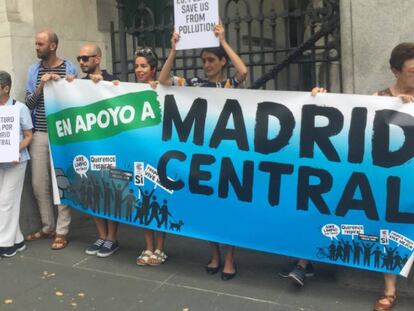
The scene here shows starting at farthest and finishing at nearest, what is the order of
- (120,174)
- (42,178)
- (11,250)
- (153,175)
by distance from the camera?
(42,178) < (11,250) < (120,174) < (153,175)

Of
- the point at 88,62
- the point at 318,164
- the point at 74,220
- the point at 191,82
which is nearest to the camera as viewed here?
the point at 318,164

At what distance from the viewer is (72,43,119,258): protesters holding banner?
4629 millimetres

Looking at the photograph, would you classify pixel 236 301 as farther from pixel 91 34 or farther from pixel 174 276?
pixel 91 34

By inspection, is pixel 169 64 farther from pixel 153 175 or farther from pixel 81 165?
pixel 81 165

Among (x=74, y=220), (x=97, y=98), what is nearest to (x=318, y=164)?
(x=97, y=98)

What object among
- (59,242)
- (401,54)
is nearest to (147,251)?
(59,242)

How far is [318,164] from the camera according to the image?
369cm

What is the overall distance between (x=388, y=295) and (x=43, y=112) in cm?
339

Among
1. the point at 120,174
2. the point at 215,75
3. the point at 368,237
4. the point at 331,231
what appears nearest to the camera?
the point at 368,237

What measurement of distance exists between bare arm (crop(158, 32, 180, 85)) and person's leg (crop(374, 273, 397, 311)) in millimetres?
2160

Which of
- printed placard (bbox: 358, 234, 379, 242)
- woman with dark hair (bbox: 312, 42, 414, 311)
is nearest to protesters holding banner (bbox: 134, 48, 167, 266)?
woman with dark hair (bbox: 312, 42, 414, 311)

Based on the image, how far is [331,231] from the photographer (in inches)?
145

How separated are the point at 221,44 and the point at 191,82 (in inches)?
20.2

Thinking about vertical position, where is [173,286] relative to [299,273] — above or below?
below
